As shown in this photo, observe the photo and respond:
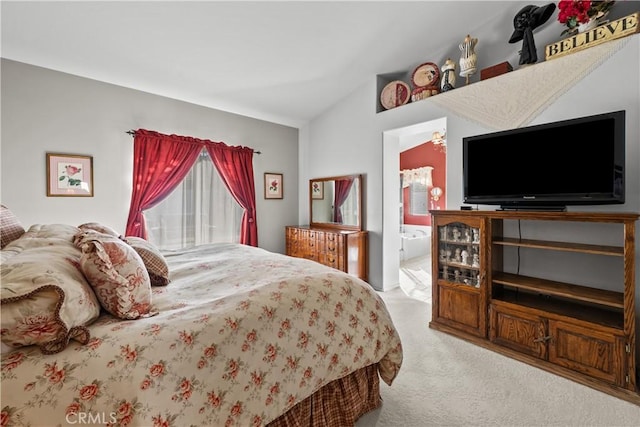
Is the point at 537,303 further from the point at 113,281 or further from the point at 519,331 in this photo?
the point at 113,281

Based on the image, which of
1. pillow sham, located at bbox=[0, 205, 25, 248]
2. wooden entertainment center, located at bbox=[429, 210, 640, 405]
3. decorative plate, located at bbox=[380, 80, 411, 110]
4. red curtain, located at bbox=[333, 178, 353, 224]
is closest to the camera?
pillow sham, located at bbox=[0, 205, 25, 248]

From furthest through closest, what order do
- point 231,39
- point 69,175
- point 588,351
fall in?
point 69,175
point 231,39
point 588,351

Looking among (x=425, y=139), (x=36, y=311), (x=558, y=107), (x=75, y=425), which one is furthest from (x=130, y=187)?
(x=425, y=139)

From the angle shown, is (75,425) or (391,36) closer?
(75,425)

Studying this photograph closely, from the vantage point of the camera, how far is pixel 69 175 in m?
2.91

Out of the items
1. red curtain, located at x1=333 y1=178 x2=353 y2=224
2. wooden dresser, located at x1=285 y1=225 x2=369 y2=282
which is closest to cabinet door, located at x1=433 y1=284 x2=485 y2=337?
wooden dresser, located at x1=285 y1=225 x2=369 y2=282

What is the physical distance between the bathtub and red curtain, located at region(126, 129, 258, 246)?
125 inches

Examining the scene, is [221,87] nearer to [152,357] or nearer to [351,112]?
[351,112]

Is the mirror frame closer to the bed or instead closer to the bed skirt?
the bed

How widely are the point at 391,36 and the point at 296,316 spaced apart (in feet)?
10.0

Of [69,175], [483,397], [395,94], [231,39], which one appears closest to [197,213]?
[69,175]

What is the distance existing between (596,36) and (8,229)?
13.6 ft

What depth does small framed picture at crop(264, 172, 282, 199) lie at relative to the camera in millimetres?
4484

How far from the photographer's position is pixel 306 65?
3.29 meters
